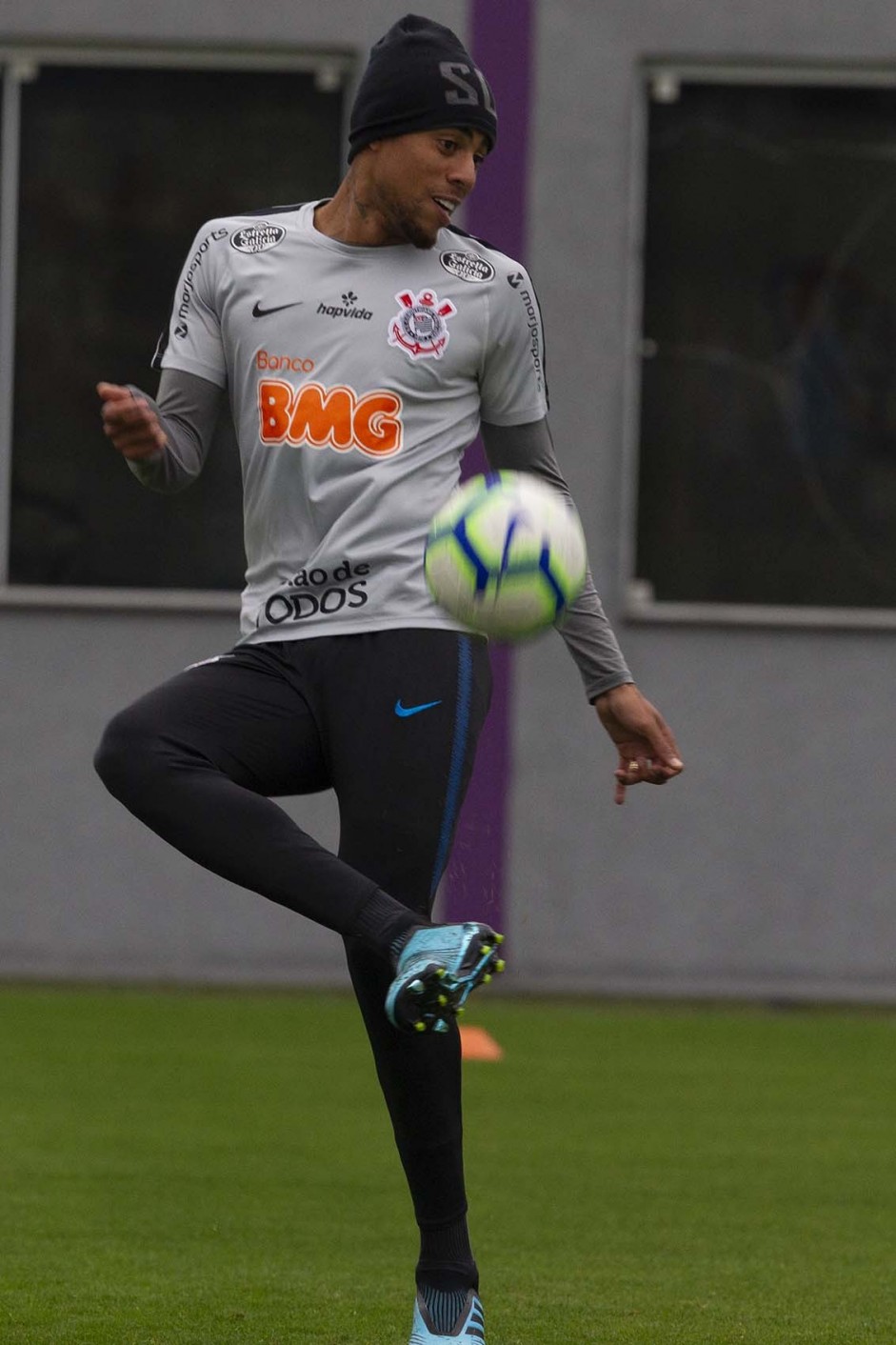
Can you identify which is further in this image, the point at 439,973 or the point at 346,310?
the point at 346,310

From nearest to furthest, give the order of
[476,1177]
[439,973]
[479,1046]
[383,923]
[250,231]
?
[439,973] < [383,923] < [250,231] < [476,1177] < [479,1046]

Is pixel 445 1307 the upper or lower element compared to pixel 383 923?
lower

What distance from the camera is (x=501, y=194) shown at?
9.83 m

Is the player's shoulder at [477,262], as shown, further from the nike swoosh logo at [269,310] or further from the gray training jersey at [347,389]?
the nike swoosh logo at [269,310]

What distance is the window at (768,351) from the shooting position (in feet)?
32.5

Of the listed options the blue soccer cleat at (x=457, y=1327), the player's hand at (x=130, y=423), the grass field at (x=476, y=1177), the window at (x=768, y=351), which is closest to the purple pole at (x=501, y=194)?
the window at (x=768, y=351)

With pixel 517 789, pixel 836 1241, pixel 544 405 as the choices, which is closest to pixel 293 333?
pixel 544 405

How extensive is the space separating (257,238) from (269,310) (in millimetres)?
157

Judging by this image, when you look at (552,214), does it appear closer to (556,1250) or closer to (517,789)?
(517,789)

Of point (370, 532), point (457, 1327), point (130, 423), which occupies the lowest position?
point (457, 1327)

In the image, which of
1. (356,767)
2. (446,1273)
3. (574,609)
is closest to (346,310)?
(574,609)

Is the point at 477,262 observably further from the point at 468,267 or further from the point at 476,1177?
the point at 476,1177

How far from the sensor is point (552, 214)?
9836 millimetres

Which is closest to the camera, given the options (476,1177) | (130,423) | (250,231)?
(130,423)
